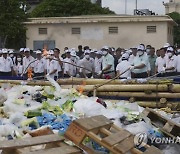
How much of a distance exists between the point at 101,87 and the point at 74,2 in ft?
113

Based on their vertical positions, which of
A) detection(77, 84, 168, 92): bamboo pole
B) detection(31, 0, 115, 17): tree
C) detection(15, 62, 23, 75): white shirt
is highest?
detection(31, 0, 115, 17): tree

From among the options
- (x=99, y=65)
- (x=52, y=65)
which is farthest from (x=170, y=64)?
(x=52, y=65)

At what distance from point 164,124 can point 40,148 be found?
2.22 metres

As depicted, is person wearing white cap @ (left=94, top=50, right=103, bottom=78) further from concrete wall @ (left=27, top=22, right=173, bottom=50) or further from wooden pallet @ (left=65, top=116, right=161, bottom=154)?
concrete wall @ (left=27, top=22, right=173, bottom=50)

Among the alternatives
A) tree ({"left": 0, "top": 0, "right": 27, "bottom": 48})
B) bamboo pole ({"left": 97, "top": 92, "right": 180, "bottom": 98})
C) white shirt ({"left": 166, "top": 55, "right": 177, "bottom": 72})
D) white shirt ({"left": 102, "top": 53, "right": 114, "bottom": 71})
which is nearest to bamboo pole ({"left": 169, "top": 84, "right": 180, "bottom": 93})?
bamboo pole ({"left": 97, "top": 92, "right": 180, "bottom": 98})

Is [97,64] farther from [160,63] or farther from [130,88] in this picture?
[130,88]

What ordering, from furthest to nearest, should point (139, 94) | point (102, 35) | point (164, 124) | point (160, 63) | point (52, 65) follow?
point (102, 35)
point (52, 65)
point (160, 63)
point (139, 94)
point (164, 124)

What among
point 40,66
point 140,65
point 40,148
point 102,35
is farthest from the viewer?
point 102,35

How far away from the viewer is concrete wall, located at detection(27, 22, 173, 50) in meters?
27.9

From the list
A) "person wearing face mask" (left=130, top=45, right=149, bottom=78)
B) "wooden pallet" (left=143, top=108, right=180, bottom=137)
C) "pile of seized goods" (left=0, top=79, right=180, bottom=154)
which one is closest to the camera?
"pile of seized goods" (left=0, top=79, right=180, bottom=154)

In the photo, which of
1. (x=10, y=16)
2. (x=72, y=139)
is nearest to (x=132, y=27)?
(x=10, y=16)

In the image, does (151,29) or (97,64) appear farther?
(151,29)

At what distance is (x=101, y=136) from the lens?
209 inches

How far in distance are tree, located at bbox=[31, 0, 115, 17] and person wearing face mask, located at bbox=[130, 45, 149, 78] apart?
1187 inches
